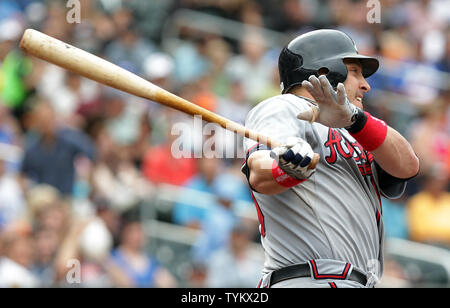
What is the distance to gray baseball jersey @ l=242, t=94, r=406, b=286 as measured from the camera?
3551 millimetres

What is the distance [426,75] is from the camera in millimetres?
11477

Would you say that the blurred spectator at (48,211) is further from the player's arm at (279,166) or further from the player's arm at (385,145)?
the player's arm at (385,145)

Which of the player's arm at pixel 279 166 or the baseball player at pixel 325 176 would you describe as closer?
the player's arm at pixel 279 166

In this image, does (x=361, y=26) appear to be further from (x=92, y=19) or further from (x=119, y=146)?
(x=119, y=146)

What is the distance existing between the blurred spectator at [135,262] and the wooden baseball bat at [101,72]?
3.93 metres

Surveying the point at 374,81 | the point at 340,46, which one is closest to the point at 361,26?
the point at 374,81

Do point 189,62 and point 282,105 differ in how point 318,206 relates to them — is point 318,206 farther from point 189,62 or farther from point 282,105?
point 189,62

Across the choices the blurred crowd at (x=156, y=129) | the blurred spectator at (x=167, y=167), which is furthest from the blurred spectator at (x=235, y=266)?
the blurred spectator at (x=167, y=167)

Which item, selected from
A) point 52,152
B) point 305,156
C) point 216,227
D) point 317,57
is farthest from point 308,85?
point 52,152

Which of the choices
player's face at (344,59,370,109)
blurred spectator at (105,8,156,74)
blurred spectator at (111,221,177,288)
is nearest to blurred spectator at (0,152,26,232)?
blurred spectator at (111,221,177,288)

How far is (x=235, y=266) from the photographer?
7.55m

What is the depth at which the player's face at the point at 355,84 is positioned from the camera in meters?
3.81

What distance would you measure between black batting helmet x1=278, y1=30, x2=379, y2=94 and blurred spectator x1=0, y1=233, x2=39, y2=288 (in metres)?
3.84
